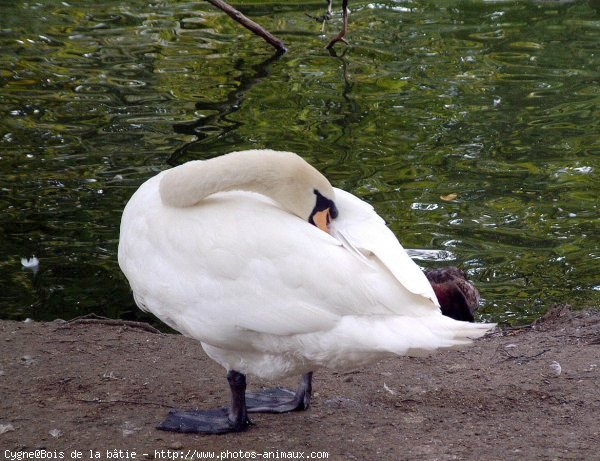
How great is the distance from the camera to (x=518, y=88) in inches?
417

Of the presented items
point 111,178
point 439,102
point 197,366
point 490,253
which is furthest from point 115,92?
point 197,366

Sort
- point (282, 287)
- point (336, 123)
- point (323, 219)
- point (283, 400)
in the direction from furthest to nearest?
point (336, 123)
point (283, 400)
point (323, 219)
point (282, 287)

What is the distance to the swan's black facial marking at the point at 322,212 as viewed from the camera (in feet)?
12.7

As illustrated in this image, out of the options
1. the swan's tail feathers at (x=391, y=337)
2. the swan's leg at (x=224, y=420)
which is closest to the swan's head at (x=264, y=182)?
the swan's tail feathers at (x=391, y=337)

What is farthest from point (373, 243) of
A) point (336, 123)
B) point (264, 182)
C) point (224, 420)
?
point (336, 123)

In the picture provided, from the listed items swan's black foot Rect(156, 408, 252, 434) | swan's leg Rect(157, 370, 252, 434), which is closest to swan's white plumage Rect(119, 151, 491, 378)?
swan's leg Rect(157, 370, 252, 434)

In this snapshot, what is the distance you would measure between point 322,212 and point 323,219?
0.03 metres

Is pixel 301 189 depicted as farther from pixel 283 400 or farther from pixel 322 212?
pixel 283 400

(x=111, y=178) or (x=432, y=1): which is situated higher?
(x=432, y=1)

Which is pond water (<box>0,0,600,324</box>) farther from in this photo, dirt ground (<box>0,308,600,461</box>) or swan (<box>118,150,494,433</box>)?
swan (<box>118,150,494,433</box>)

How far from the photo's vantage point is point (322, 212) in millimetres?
3883

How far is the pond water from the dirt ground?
3.67ft

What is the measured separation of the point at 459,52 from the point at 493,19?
1.62 metres

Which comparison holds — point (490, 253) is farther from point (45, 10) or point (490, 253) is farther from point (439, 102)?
point (45, 10)
